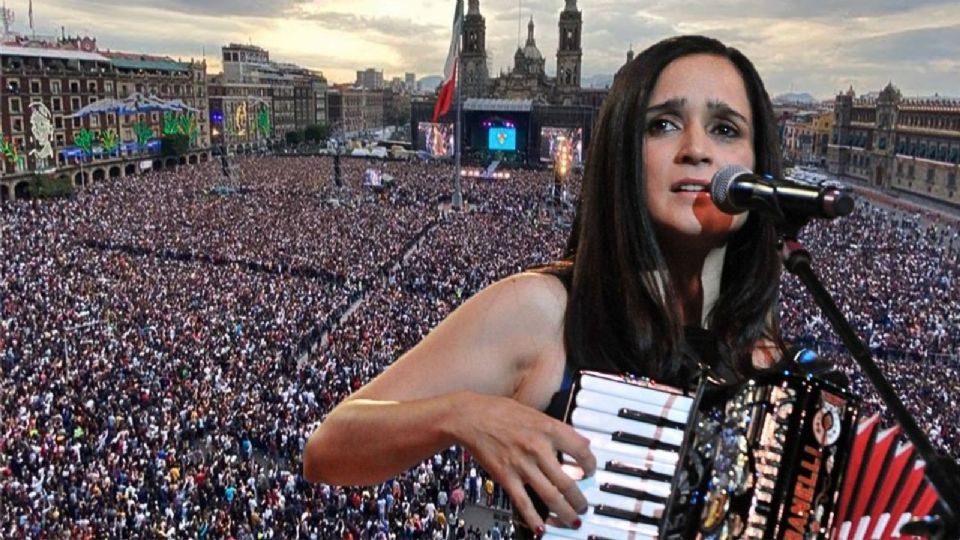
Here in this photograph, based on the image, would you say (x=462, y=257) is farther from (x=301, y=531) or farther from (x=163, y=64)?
(x=163, y=64)

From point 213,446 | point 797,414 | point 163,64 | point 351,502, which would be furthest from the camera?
point 163,64

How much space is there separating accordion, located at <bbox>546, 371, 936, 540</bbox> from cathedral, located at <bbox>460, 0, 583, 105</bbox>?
94.1m

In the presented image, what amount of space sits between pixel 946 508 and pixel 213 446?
→ 13652mm

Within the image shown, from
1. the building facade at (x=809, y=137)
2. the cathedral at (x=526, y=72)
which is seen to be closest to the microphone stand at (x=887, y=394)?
the building facade at (x=809, y=137)

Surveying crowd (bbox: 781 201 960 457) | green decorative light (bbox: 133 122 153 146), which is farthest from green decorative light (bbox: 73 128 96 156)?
crowd (bbox: 781 201 960 457)

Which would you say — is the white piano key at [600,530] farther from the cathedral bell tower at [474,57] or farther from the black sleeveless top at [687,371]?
the cathedral bell tower at [474,57]

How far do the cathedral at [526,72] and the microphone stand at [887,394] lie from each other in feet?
308

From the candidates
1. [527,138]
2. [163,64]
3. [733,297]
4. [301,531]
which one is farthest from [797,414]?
[163,64]

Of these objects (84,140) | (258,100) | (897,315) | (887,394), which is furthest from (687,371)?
(258,100)

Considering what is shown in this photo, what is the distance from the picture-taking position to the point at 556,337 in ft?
5.90

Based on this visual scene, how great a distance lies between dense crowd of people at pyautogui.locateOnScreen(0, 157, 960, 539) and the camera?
11422 mm

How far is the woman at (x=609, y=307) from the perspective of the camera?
1.58m

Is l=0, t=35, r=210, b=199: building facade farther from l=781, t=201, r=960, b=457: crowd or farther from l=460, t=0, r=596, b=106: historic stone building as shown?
l=781, t=201, r=960, b=457: crowd

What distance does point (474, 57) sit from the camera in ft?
353
